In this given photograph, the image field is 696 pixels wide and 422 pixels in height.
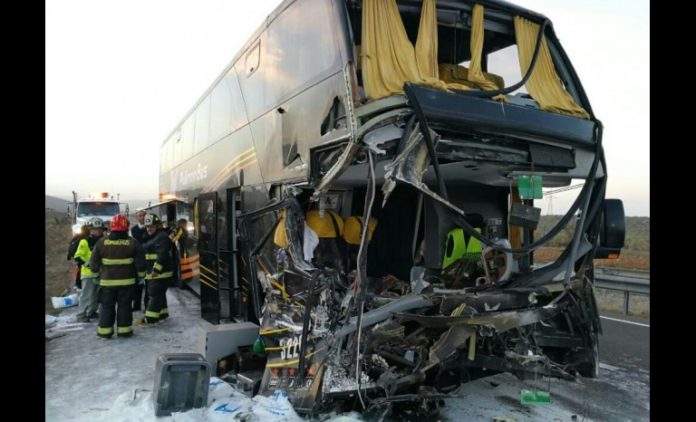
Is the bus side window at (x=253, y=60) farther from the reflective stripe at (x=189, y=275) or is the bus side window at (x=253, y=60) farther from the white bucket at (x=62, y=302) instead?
the white bucket at (x=62, y=302)

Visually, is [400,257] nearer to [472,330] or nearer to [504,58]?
[472,330]

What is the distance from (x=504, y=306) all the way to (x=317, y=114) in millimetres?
2200

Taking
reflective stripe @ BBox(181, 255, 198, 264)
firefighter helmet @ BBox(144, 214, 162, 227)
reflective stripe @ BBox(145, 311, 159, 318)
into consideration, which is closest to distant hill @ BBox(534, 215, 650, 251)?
reflective stripe @ BBox(145, 311, 159, 318)

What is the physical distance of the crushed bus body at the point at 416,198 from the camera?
3.74 meters

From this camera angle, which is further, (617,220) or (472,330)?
(617,220)

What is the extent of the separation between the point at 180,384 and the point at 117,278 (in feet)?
12.1

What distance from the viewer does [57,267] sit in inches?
784

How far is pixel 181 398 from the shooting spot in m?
4.41

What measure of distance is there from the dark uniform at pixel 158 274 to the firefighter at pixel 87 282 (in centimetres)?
92

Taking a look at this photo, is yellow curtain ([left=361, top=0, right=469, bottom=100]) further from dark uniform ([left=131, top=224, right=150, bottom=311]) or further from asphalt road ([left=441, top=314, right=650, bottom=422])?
dark uniform ([left=131, top=224, right=150, bottom=311])

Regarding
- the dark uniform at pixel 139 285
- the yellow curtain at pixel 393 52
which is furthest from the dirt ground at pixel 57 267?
the yellow curtain at pixel 393 52

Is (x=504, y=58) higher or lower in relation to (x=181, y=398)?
higher

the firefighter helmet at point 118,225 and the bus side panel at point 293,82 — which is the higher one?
the bus side panel at point 293,82
